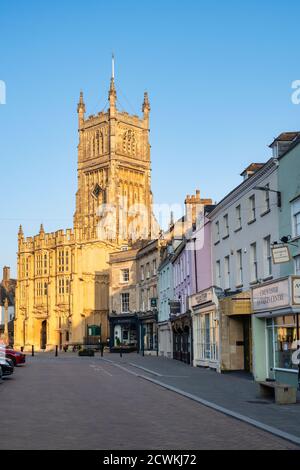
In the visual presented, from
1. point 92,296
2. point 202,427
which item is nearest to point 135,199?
point 92,296

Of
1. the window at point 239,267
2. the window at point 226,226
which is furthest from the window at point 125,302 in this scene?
the window at point 239,267

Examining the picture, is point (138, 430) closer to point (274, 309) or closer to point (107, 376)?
point (274, 309)

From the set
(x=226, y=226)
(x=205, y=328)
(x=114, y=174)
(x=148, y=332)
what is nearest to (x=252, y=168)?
(x=226, y=226)

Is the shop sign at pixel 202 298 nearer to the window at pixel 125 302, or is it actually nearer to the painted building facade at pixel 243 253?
the painted building facade at pixel 243 253

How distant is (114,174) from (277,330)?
9412 centimetres

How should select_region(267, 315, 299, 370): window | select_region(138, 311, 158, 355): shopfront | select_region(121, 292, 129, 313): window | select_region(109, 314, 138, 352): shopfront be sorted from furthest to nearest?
select_region(121, 292, 129, 313): window
select_region(109, 314, 138, 352): shopfront
select_region(138, 311, 158, 355): shopfront
select_region(267, 315, 299, 370): window

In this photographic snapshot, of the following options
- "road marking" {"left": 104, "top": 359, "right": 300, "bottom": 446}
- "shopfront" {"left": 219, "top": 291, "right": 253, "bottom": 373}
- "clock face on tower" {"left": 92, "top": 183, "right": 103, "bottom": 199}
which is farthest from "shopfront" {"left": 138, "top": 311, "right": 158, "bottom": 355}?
"clock face on tower" {"left": 92, "top": 183, "right": 103, "bottom": 199}

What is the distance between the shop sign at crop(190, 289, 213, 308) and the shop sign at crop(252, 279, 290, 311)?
20.9 ft

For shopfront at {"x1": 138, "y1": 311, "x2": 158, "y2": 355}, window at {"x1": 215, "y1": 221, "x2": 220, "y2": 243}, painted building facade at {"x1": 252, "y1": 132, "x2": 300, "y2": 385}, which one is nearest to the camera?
painted building facade at {"x1": 252, "y1": 132, "x2": 300, "y2": 385}

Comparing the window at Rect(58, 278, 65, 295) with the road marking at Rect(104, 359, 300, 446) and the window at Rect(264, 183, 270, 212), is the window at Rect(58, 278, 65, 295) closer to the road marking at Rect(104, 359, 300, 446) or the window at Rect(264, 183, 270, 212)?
the window at Rect(264, 183, 270, 212)

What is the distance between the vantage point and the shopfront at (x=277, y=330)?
870 inches

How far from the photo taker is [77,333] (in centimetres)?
8888

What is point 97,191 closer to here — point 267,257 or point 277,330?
point 267,257

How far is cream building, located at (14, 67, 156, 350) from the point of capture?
9038cm
